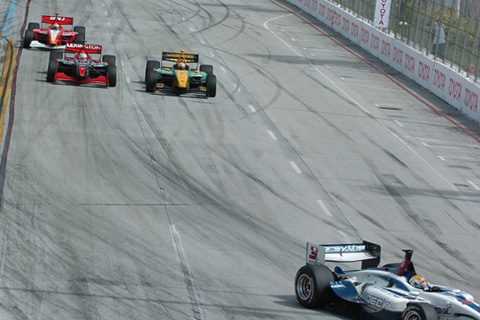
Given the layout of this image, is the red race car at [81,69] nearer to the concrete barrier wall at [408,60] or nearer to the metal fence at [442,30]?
the concrete barrier wall at [408,60]

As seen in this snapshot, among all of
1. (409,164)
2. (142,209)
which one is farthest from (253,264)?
(409,164)

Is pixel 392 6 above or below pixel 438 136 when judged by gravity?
above

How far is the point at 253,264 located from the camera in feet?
49.5

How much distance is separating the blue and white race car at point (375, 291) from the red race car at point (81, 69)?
51.5 ft

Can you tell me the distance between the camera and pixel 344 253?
13.0 m

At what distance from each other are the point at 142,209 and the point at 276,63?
60.5 ft

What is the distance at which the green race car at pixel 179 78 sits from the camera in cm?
2709

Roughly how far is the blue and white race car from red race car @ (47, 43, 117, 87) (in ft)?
51.5

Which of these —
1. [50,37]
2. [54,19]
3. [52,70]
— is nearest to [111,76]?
[52,70]

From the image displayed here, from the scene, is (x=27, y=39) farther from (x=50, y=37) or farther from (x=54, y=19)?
(x=54, y=19)

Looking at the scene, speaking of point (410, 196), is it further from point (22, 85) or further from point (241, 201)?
point (22, 85)

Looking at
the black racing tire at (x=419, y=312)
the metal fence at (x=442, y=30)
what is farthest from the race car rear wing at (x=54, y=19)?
the black racing tire at (x=419, y=312)

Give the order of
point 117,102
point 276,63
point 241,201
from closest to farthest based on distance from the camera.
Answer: point 241,201 → point 117,102 → point 276,63

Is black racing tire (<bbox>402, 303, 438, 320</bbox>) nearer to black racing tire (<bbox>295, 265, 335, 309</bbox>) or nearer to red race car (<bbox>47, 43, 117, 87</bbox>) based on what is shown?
black racing tire (<bbox>295, 265, 335, 309</bbox>)
